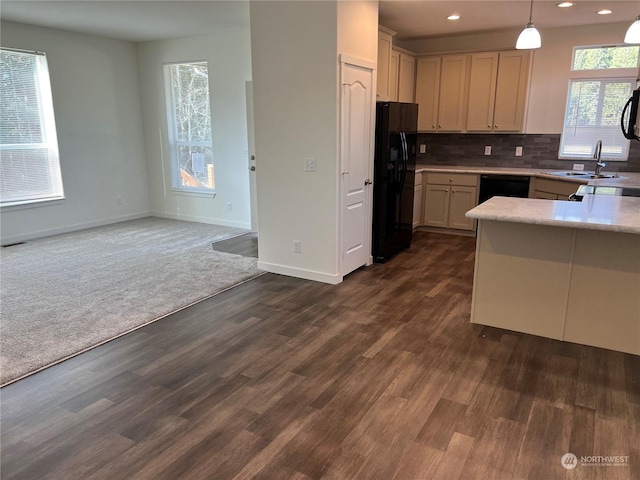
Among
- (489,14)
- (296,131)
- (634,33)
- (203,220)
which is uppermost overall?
(489,14)

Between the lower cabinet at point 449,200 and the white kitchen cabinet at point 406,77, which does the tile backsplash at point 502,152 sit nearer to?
the lower cabinet at point 449,200

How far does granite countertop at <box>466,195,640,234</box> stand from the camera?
258 centimetres

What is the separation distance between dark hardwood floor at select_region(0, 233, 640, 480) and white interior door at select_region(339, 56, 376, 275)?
39.7 inches

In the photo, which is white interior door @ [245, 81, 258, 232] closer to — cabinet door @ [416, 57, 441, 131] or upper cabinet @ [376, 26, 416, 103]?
upper cabinet @ [376, 26, 416, 103]

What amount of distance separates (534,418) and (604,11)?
4486mm

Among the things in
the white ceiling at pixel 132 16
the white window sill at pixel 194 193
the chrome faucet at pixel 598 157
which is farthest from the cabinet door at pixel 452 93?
the white window sill at pixel 194 193

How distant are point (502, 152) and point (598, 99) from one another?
1250mm

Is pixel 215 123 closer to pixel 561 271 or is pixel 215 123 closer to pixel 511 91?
pixel 511 91

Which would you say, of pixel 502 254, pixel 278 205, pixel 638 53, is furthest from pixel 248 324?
pixel 638 53

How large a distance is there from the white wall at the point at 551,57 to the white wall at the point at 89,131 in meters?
5.02

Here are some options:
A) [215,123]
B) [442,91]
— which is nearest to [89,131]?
[215,123]

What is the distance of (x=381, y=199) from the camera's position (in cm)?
477

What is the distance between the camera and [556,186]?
5.12 meters

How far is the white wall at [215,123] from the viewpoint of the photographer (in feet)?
20.3
